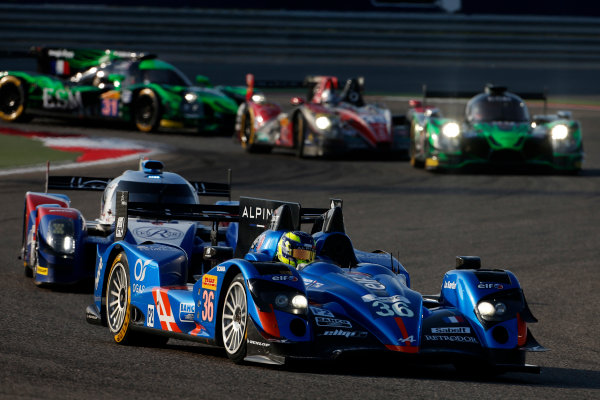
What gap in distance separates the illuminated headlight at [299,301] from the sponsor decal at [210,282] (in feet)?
2.24

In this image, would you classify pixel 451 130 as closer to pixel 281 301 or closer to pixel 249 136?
pixel 249 136

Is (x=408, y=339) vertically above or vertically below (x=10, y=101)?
above

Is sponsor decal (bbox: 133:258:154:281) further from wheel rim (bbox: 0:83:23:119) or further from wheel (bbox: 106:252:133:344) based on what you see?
wheel rim (bbox: 0:83:23:119)

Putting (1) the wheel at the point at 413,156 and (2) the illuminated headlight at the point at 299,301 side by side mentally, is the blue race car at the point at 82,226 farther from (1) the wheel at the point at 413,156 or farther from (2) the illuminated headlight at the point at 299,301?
(1) the wheel at the point at 413,156

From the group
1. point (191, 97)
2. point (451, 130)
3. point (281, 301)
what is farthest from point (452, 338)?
point (191, 97)

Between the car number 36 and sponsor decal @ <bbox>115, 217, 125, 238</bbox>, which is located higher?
the car number 36

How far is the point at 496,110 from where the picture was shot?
22078 millimetres

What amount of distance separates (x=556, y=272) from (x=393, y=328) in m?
5.57

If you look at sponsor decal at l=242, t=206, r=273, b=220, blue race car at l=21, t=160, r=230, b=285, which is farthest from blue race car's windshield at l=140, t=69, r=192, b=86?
sponsor decal at l=242, t=206, r=273, b=220

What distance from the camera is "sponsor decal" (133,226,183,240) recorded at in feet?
37.6

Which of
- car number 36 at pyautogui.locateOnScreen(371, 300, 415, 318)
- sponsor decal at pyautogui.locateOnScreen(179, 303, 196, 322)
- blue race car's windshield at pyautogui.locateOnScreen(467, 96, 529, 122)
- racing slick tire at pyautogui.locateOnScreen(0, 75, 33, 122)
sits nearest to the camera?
car number 36 at pyautogui.locateOnScreen(371, 300, 415, 318)

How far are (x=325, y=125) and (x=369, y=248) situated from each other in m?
9.06

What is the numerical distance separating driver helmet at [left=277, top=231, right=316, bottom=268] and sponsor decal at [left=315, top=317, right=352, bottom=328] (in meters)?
0.92

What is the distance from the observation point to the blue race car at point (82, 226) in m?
11.5
